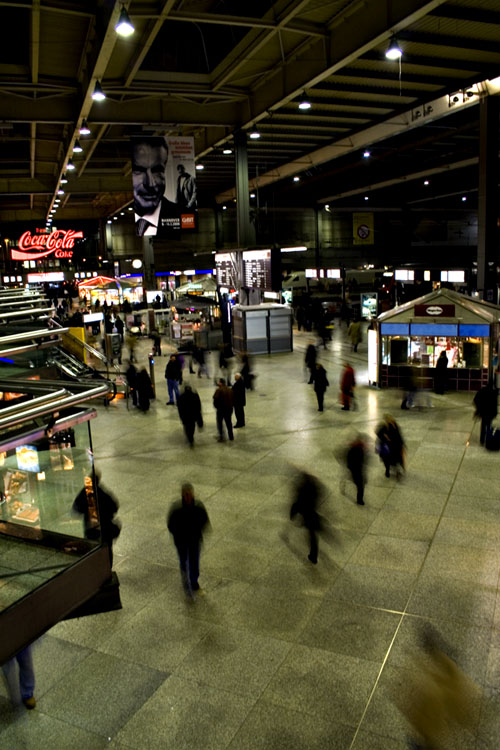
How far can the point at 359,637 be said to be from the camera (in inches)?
248

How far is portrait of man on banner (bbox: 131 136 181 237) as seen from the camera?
1894cm

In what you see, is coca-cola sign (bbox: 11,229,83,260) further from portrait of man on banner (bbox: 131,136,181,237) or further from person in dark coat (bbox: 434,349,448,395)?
person in dark coat (bbox: 434,349,448,395)

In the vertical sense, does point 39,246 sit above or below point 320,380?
above

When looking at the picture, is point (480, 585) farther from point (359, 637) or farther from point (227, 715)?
point (227, 715)

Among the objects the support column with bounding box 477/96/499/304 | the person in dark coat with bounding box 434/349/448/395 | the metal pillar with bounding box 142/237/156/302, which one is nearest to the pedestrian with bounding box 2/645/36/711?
the person in dark coat with bounding box 434/349/448/395

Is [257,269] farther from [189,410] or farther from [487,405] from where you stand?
[487,405]

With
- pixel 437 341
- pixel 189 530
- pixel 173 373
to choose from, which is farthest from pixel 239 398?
pixel 189 530

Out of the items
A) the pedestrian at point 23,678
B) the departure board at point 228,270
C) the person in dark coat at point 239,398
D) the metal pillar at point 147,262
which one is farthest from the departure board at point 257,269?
the pedestrian at point 23,678

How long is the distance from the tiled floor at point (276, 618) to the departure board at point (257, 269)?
11.8 meters

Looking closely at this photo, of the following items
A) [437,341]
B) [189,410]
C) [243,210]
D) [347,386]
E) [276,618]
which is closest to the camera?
[276,618]

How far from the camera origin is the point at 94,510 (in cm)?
582

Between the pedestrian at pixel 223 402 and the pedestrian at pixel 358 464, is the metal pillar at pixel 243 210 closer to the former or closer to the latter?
the pedestrian at pixel 223 402

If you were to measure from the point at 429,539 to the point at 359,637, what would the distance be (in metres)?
2.52

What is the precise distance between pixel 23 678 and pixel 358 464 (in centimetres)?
554
